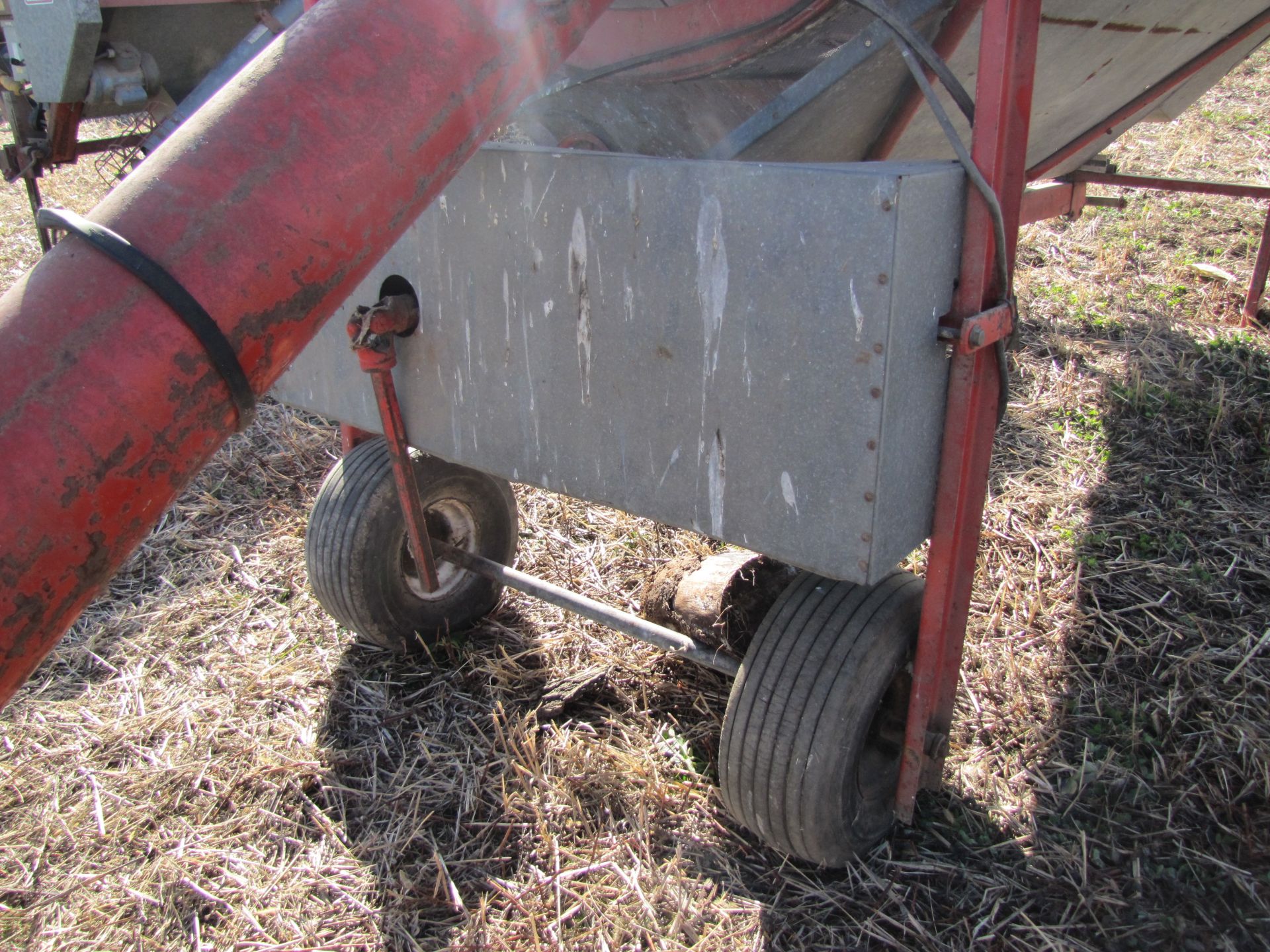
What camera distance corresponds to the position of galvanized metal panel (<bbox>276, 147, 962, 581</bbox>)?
5.12 ft

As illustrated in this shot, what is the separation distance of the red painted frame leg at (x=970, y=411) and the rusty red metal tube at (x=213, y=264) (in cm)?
79

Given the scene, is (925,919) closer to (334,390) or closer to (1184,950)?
(1184,950)

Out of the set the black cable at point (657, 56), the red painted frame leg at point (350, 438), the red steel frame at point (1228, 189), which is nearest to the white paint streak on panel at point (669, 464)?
the black cable at point (657, 56)

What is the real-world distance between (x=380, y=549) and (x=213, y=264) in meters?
1.75

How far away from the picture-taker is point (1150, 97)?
11.9 ft

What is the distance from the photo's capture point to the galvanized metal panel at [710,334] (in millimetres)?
1560

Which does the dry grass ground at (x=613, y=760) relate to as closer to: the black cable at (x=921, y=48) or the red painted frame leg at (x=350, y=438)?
the red painted frame leg at (x=350, y=438)

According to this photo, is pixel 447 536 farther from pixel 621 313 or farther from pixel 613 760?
pixel 621 313

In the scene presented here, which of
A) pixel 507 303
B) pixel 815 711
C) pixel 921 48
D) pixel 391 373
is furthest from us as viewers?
pixel 391 373

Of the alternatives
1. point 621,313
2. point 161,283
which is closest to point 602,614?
point 621,313

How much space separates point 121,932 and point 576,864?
97 centimetres

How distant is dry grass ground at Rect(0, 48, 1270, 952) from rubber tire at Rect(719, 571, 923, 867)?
21 cm

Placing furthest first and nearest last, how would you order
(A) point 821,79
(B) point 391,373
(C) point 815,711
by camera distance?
(B) point 391,373, (C) point 815,711, (A) point 821,79

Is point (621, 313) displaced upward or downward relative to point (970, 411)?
upward
